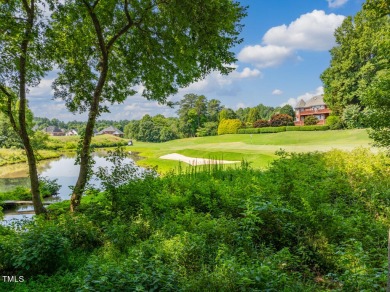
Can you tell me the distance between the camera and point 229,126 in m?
46.3

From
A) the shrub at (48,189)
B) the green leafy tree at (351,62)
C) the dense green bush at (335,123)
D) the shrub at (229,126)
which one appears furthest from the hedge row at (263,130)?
the shrub at (48,189)

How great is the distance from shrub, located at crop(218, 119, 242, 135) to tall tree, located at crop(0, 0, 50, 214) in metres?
39.6

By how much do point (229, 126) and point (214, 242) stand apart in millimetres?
42825

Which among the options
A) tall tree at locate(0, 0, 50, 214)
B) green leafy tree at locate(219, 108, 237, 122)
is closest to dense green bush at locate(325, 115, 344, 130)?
green leafy tree at locate(219, 108, 237, 122)

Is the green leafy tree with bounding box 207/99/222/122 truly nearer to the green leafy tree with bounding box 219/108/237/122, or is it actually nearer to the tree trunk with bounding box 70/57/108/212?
the green leafy tree with bounding box 219/108/237/122

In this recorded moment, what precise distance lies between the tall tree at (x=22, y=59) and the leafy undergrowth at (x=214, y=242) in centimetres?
232

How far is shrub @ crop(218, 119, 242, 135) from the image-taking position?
4559 centimetres

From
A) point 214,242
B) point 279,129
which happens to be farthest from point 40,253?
point 279,129

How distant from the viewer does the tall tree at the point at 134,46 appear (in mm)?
6434

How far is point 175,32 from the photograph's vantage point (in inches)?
276

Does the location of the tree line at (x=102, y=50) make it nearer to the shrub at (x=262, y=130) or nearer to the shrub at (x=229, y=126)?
the shrub at (x=262, y=130)

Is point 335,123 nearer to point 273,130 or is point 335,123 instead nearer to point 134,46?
point 273,130

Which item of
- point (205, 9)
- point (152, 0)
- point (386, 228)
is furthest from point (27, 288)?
point (152, 0)

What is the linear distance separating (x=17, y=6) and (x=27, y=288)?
20.2 feet
